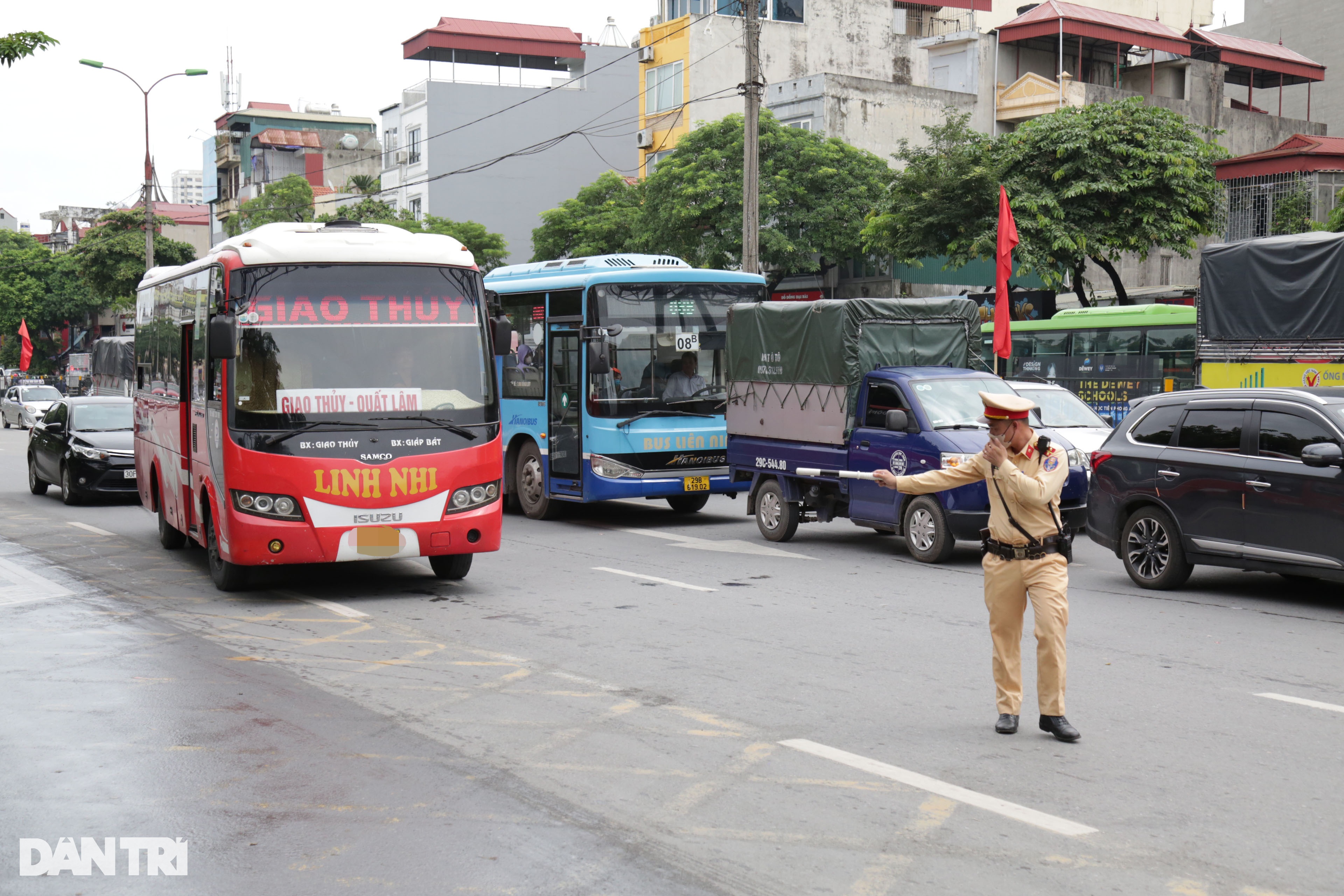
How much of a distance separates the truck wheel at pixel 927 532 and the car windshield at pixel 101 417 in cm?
1250

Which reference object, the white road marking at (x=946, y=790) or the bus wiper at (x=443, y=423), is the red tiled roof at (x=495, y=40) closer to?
the bus wiper at (x=443, y=423)

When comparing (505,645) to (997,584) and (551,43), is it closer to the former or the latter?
(997,584)

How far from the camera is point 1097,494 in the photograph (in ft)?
39.0

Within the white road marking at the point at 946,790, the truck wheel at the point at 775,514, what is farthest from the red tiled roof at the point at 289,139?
the white road marking at the point at 946,790

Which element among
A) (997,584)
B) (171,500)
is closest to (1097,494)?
(997,584)

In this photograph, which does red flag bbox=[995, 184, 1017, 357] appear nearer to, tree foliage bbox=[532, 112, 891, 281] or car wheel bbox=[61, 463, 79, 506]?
car wheel bbox=[61, 463, 79, 506]

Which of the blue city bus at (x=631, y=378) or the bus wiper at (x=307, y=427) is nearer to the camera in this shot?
the bus wiper at (x=307, y=427)

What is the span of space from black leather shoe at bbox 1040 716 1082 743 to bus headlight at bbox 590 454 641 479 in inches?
389

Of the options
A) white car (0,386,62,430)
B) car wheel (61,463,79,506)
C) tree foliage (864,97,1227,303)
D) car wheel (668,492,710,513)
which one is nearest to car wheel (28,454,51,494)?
car wheel (61,463,79,506)

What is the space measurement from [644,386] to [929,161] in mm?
21610

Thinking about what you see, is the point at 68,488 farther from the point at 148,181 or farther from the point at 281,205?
the point at 281,205

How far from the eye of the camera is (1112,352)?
25688 mm

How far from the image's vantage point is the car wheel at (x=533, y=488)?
1738 centimetres

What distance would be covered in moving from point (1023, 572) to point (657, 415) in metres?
9.96
